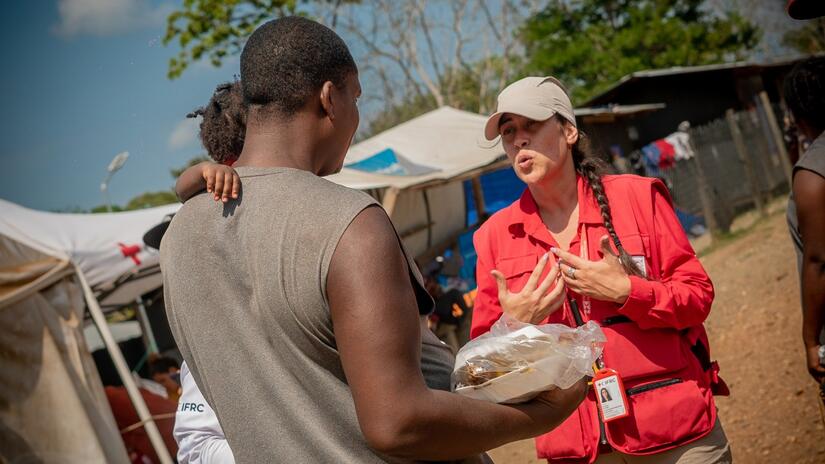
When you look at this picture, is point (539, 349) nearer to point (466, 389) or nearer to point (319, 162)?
point (466, 389)

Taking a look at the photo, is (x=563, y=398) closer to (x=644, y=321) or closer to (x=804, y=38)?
(x=644, y=321)

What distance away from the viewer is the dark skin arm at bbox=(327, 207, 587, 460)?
4.12 feet

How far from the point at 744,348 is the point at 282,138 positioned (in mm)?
5729

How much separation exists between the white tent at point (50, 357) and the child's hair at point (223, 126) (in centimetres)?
323

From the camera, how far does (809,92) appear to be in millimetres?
2674

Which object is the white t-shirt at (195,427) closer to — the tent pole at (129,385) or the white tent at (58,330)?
the white tent at (58,330)

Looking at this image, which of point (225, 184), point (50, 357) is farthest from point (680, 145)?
point (225, 184)

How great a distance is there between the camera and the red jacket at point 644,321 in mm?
2205

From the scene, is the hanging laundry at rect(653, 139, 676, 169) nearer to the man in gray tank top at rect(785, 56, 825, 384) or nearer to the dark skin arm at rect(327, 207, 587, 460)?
the man in gray tank top at rect(785, 56, 825, 384)

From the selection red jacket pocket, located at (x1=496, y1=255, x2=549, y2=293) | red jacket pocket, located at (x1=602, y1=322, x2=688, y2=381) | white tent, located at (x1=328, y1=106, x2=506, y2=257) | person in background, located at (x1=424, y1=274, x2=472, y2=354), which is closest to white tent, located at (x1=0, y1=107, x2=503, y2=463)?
red jacket pocket, located at (x1=496, y1=255, x2=549, y2=293)

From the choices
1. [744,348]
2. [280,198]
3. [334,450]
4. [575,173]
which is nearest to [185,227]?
[280,198]

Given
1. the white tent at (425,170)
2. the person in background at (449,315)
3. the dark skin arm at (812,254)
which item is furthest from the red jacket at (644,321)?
the person in background at (449,315)

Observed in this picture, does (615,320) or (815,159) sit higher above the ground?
(815,159)

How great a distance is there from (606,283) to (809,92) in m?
1.22
